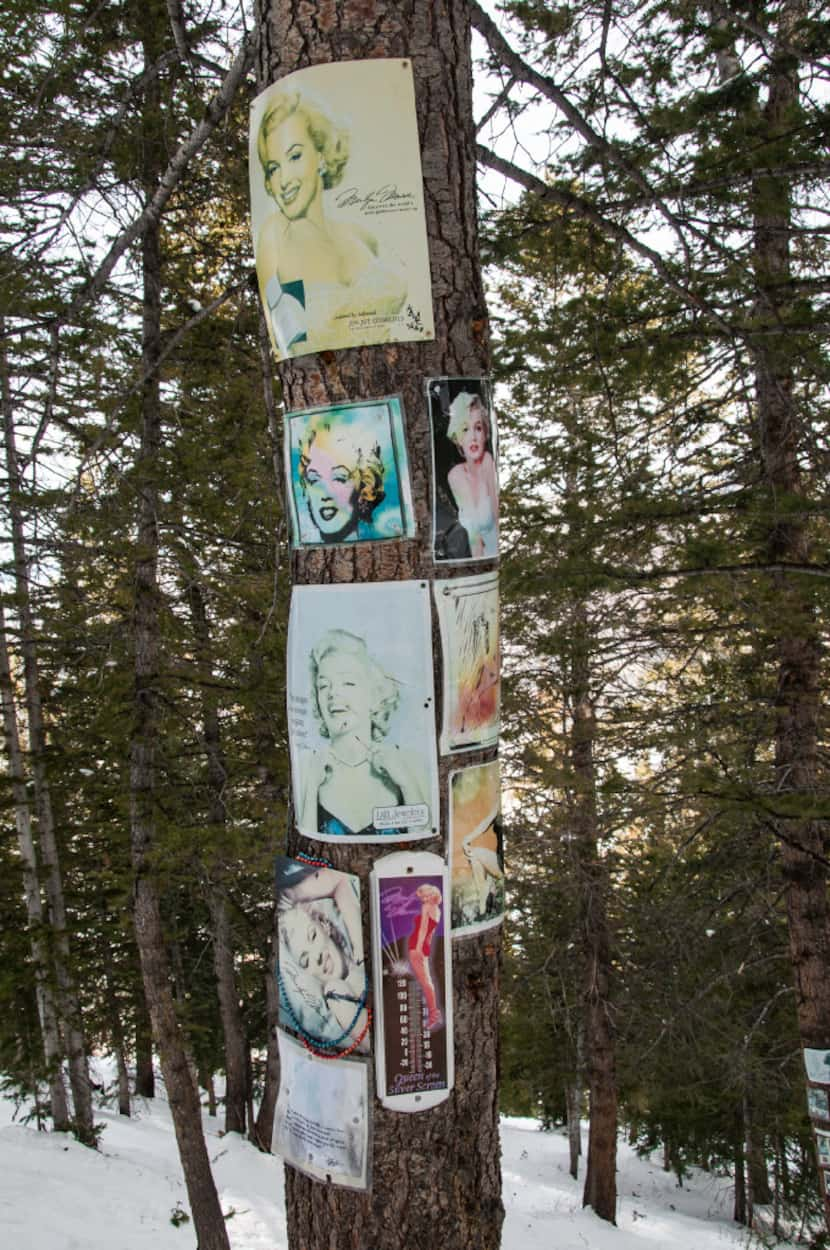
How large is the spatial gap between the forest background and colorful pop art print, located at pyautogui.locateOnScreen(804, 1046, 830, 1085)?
157 mm

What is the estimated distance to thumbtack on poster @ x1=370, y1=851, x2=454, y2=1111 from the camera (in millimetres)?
1598

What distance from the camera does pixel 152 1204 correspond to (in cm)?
941

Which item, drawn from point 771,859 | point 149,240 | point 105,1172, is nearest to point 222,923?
point 105,1172

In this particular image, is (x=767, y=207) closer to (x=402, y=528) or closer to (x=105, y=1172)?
(x=402, y=528)

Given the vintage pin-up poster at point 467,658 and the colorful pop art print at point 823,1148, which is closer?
the vintage pin-up poster at point 467,658

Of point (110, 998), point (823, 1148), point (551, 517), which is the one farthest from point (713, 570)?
point (110, 998)

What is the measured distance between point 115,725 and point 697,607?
214 inches

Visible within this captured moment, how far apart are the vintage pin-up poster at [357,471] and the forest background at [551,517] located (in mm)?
186

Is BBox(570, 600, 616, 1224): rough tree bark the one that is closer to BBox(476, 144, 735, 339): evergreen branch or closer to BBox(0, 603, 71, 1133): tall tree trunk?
BBox(0, 603, 71, 1133): tall tree trunk

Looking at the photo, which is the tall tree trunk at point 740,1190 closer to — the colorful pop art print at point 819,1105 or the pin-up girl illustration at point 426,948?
the colorful pop art print at point 819,1105

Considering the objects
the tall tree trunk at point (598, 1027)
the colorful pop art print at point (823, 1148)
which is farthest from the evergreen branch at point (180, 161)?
the tall tree trunk at point (598, 1027)

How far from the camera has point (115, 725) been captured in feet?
25.0

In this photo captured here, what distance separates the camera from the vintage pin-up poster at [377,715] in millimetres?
1617

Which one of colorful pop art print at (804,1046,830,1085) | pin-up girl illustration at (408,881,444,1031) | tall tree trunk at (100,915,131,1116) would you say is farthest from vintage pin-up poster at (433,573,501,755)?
tall tree trunk at (100,915,131,1116)
